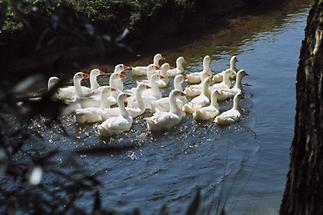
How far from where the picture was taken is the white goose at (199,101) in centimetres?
948

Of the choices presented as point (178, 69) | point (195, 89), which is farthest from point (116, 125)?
point (178, 69)

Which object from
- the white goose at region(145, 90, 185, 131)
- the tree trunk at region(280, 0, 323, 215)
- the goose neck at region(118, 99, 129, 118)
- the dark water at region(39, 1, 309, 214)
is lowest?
the dark water at region(39, 1, 309, 214)

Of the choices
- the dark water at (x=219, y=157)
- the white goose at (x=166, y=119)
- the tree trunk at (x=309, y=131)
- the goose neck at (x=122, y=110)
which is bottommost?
the dark water at (x=219, y=157)

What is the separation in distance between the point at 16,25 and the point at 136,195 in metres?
5.28

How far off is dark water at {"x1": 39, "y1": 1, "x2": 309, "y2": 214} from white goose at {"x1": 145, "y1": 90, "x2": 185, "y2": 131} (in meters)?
→ 0.11

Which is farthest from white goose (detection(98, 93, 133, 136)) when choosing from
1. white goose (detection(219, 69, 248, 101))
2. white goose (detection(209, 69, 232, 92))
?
white goose (detection(209, 69, 232, 92))

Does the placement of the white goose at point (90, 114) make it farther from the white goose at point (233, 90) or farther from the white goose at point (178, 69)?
the white goose at point (178, 69)

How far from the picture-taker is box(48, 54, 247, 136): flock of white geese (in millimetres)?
8789

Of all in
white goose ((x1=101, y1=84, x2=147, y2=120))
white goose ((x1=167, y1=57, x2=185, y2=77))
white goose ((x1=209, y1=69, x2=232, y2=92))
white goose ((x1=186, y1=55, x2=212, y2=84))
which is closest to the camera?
white goose ((x1=101, y1=84, x2=147, y2=120))

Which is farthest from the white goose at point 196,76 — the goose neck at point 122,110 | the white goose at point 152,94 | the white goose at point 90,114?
the goose neck at point 122,110

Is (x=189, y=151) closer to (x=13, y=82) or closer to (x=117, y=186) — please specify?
(x=117, y=186)

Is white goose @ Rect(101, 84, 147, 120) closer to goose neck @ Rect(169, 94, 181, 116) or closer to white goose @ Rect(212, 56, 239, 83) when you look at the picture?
goose neck @ Rect(169, 94, 181, 116)

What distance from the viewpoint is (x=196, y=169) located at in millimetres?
7426

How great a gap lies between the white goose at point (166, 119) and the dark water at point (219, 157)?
11 centimetres
